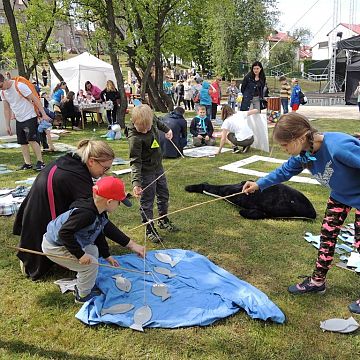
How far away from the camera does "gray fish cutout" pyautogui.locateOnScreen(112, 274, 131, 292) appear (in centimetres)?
314

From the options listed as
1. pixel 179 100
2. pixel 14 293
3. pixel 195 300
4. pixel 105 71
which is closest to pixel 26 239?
pixel 14 293

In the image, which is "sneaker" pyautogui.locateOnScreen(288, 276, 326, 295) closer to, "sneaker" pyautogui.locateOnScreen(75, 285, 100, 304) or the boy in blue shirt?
"sneaker" pyautogui.locateOnScreen(75, 285, 100, 304)

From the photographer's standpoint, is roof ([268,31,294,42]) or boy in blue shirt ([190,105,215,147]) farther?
roof ([268,31,294,42])

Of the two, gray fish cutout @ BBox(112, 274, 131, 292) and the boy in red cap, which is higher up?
the boy in red cap

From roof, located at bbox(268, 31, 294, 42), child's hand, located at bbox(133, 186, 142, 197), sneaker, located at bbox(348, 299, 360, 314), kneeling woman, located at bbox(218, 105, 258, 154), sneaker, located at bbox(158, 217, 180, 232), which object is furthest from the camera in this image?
roof, located at bbox(268, 31, 294, 42)

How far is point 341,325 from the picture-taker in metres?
2.69

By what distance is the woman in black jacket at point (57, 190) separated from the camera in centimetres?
295

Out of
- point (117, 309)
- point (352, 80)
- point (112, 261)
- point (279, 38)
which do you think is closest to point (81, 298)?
point (117, 309)

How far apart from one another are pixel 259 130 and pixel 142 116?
5457 millimetres

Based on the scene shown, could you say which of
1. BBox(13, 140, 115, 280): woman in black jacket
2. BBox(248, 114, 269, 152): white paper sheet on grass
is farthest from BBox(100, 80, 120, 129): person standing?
BBox(13, 140, 115, 280): woman in black jacket

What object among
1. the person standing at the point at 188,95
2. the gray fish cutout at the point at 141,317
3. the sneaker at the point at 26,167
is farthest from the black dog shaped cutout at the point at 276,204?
the person standing at the point at 188,95

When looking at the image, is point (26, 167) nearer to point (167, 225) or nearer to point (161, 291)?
point (167, 225)

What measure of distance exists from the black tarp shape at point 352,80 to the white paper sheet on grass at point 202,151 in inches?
594

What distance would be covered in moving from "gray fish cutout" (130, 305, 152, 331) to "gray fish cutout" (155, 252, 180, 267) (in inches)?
28.5
